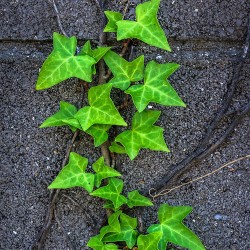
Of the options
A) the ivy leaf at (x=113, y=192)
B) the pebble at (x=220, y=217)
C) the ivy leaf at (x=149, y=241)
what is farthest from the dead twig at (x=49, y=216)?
the pebble at (x=220, y=217)

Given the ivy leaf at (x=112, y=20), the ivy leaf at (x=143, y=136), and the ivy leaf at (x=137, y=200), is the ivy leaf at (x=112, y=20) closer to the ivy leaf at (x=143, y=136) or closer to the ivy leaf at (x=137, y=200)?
the ivy leaf at (x=143, y=136)

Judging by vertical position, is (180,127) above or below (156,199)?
above

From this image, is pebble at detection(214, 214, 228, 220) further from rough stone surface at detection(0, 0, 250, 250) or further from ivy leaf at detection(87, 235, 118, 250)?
ivy leaf at detection(87, 235, 118, 250)

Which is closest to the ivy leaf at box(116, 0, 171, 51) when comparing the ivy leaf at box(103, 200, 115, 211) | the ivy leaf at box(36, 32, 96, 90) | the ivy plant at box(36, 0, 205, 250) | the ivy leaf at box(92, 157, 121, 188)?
the ivy plant at box(36, 0, 205, 250)

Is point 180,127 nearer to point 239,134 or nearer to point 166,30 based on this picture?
point 239,134

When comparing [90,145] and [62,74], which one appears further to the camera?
[90,145]

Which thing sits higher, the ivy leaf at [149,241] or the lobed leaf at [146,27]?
the lobed leaf at [146,27]

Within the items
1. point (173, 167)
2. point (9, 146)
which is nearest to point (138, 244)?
point (173, 167)
